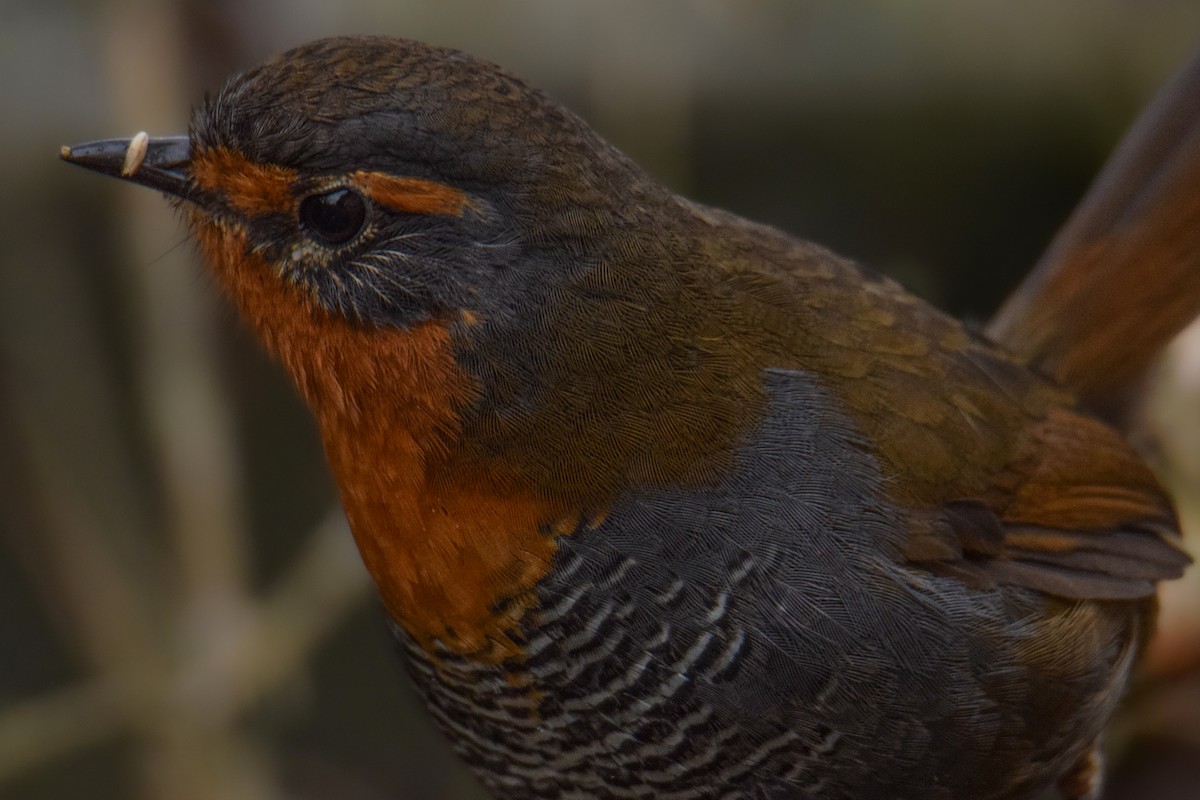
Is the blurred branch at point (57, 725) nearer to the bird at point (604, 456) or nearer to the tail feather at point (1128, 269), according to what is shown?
the bird at point (604, 456)

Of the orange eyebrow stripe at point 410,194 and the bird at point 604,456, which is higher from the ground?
the orange eyebrow stripe at point 410,194

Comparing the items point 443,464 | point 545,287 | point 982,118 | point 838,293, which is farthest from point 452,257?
point 982,118

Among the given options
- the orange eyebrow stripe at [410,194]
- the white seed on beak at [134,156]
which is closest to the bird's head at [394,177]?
the orange eyebrow stripe at [410,194]

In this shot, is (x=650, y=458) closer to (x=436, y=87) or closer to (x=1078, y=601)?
(x=436, y=87)

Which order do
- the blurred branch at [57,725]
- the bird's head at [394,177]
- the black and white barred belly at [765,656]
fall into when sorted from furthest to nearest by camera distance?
the blurred branch at [57,725], the black and white barred belly at [765,656], the bird's head at [394,177]

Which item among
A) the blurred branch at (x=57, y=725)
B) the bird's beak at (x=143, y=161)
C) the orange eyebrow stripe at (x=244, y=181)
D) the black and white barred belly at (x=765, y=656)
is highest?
the orange eyebrow stripe at (x=244, y=181)
